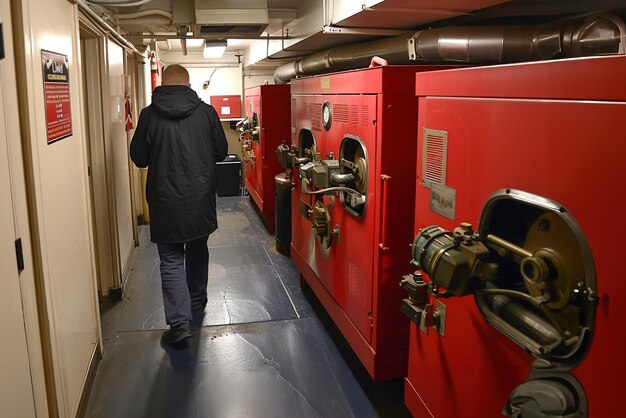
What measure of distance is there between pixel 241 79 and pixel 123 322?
5.98m

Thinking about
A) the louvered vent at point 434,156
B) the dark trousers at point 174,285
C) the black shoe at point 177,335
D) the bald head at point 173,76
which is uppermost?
the bald head at point 173,76

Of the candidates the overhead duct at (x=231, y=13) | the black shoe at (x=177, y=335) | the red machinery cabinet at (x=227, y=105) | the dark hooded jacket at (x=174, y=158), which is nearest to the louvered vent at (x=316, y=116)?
the dark hooded jacket at (x=174, y=158)

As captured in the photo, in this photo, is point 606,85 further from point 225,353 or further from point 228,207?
point 228,207

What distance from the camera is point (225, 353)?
10.3ft

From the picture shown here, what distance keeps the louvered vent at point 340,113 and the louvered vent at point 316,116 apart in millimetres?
313

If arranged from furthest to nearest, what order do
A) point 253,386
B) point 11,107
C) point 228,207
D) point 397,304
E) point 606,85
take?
1. point 228,207
2. point 253,386
3. point 397,304
4. point 11,107
5. point 606,85

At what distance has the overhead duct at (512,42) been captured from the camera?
1.90m

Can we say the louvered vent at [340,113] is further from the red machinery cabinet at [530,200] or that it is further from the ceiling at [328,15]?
the red machinery cabinet at [530,200]

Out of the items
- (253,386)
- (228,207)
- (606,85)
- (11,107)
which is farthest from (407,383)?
(228,207)

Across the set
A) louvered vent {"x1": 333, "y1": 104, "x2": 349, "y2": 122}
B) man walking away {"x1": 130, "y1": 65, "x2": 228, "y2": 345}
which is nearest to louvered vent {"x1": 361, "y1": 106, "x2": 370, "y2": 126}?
louvered vent {"x1": 333, "y1": 104, "x2": 349, "y2": 122}

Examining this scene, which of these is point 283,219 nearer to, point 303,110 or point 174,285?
point 303,110

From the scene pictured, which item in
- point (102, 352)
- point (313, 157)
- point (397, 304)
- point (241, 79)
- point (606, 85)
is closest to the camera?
point (606, 85)

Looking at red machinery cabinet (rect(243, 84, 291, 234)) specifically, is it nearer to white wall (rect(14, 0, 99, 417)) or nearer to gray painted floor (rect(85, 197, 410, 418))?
gray painted floor (rect(85, 197, 410, 418))

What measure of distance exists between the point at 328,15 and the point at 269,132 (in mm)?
2443
